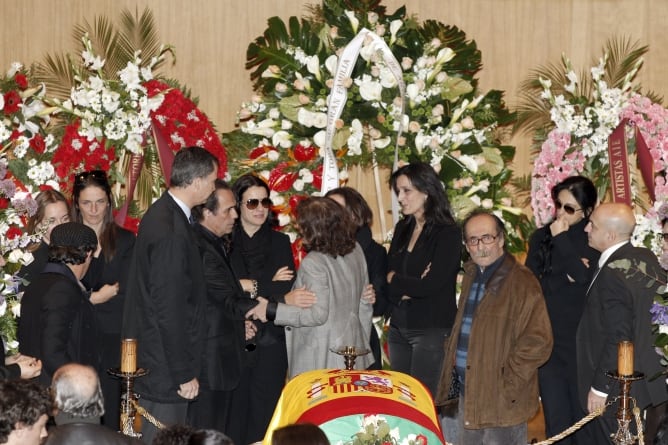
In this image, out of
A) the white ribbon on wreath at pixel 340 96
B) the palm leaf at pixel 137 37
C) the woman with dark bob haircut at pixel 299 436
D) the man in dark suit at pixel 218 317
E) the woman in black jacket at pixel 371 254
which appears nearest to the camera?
the woman with dark bob haircut at pixel 299 436

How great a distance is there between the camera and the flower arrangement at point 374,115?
656cm

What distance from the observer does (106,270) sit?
221 inches

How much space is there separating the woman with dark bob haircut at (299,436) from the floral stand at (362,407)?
0.69 meters

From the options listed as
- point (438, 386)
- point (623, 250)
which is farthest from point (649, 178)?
point (438, 386)

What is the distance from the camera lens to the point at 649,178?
6297 millimetres

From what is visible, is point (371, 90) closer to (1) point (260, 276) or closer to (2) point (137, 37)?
(1) point (260, 276)

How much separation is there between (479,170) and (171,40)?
3.09 meters

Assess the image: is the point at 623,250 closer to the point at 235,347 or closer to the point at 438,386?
the point at 438,386

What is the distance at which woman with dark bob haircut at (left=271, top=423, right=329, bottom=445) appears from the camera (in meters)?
3.08

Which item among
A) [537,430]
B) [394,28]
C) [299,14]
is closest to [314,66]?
[394,28]

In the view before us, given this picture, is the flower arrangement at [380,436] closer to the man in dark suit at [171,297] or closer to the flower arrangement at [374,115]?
the man in dark suit at [171,297]

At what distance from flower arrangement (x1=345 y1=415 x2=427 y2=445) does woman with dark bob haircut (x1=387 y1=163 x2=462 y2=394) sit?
1708 mm

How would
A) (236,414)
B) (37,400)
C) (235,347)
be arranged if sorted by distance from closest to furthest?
(37,400) < (235,347) < (236,414)

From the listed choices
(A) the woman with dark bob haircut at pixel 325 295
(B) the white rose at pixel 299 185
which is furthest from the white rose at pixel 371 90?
(A) the woman with dark bob haircut at pixel 325 295
